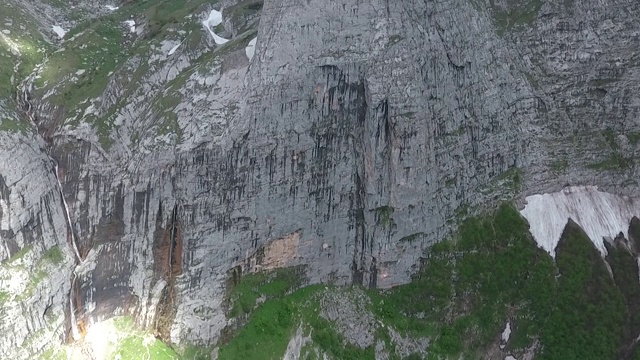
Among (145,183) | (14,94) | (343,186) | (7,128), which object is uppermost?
(14,94)

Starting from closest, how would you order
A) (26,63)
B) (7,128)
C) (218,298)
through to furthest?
(7,128), (218,298), (26,63)

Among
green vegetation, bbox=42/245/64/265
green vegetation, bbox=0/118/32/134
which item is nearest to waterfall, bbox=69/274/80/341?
green vegetation, bbox=42/245/64/265

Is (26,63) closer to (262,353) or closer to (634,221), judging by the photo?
(262,353)

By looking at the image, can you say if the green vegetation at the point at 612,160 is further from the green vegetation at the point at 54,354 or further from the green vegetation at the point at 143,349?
the green vegetation at the point at 54,354

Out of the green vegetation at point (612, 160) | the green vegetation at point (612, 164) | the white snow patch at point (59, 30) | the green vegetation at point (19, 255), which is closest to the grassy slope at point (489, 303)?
the green vegetation at point (612, 164)

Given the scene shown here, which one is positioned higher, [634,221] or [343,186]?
[343,186]

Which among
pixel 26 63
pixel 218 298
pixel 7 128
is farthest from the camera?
pixel 26 63

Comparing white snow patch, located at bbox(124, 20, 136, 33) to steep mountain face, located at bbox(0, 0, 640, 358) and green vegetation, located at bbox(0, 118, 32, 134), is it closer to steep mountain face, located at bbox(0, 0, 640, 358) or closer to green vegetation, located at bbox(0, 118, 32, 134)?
steep mountain face, located at bbox(0, 0, 640, 358)

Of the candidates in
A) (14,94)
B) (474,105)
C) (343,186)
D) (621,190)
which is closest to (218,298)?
(343,186)
